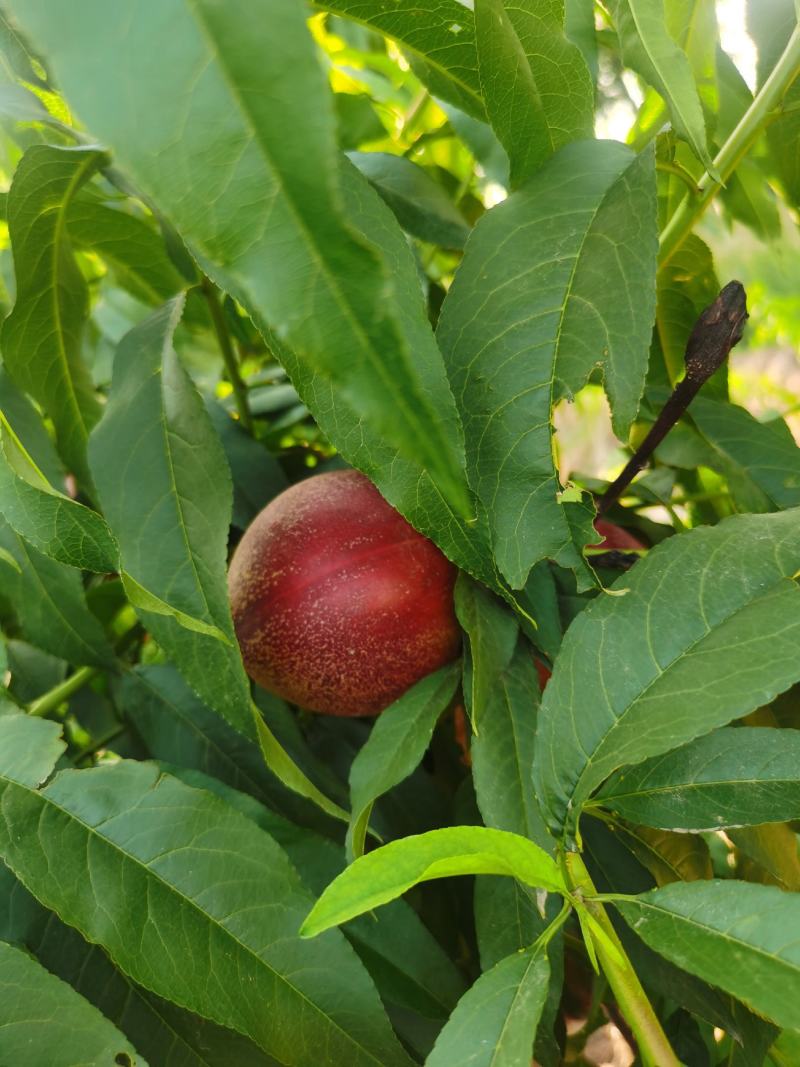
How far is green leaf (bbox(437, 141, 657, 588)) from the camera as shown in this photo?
32cm

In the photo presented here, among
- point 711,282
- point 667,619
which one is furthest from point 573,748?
point 711,282

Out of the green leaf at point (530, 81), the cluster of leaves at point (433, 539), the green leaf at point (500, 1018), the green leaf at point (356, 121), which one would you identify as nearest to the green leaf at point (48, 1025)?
the cluster of leaves at point (433, 539)

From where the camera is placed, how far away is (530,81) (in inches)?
13.5

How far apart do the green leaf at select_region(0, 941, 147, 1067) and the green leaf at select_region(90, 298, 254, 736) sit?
11 cm

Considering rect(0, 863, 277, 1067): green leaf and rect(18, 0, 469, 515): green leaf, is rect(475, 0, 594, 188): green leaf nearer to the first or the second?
rect(18, 0, 469, 515): green leaf

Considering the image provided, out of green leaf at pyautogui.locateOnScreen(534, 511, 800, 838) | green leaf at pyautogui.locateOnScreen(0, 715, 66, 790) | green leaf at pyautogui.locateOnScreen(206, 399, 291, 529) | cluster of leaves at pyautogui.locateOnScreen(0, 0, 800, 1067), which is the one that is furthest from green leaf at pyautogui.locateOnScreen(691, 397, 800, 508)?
green leaf at pyautogui.locateOnScreen(0, 715, 66, 790)

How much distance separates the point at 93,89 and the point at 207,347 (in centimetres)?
39

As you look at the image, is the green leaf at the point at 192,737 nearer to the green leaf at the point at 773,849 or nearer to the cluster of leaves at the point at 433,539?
the cluster of leaves at the point at 433,539

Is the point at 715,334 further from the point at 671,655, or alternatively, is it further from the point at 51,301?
the point at 51,301

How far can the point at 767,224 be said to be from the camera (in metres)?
0.56

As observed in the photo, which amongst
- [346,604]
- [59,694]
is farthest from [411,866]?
[59,694]

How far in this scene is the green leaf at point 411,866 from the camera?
238 mm

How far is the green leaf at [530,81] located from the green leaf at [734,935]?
249 millimetres

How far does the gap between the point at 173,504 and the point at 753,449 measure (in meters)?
0.27
